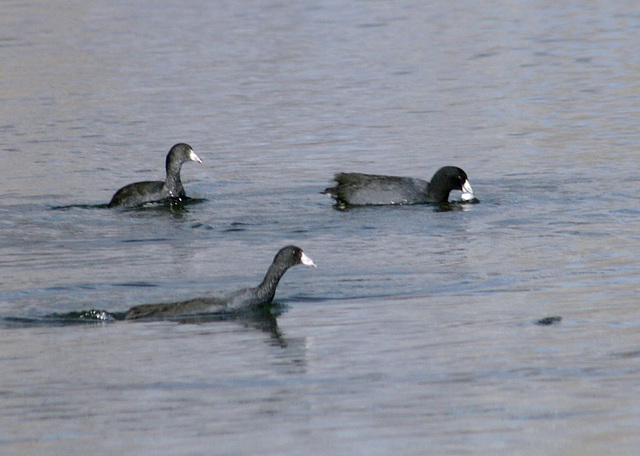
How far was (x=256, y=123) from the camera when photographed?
25.3 metres

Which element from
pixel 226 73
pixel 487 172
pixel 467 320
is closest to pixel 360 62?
pixel 226 73

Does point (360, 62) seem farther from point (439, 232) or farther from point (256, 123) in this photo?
point (439, 232)

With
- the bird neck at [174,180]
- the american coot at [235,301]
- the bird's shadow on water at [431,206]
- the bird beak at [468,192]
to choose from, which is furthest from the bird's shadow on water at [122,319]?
the bird neck at [174,180]

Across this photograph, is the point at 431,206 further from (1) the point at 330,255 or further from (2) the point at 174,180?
(1) the point at 330,255

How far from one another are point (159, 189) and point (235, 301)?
21.4 feet

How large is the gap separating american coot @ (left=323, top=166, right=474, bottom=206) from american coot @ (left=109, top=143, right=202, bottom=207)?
2.13 metres

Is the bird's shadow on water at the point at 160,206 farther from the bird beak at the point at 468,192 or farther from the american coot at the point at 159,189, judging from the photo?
the bird beak at the point at 468,192

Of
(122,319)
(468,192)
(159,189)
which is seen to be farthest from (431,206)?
(122,319)

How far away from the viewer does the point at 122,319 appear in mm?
11922

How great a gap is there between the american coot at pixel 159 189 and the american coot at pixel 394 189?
213 centimetres

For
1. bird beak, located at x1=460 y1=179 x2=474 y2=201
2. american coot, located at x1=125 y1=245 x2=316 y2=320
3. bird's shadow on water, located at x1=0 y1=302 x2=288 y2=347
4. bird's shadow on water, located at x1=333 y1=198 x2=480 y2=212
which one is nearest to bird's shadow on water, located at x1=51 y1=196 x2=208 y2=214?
bird's shadow on water, located at x1=333 y1=198 x2=480 y2=212

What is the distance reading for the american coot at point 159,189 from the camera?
17.8 metres

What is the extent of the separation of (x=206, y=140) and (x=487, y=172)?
20.3ft

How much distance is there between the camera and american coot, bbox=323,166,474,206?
57.2ft
